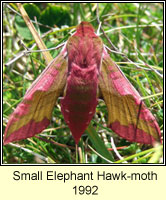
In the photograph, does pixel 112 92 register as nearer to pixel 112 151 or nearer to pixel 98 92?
pixel 98 92

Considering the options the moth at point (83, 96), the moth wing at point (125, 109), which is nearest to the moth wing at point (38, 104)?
the moth at point (83, 96)

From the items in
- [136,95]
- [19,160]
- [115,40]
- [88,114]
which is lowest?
[19,160]

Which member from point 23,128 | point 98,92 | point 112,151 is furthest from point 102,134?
point 23,128

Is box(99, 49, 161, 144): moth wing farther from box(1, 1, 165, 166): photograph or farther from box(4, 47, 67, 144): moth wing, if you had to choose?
box(4, 47, 67, 144): moth wing

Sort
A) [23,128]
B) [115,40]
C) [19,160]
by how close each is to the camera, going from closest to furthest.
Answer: [23,128]
[19,160]
[115,40]

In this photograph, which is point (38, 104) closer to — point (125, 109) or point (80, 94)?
point (80, 94)

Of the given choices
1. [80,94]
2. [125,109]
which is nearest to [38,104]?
[80,94]
